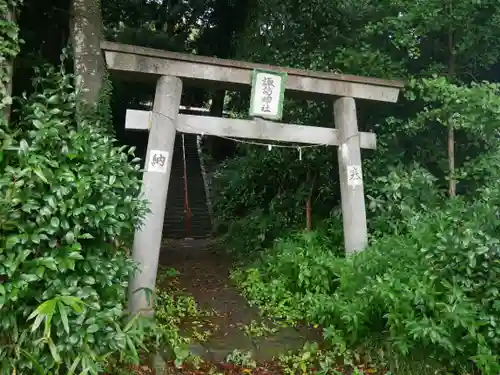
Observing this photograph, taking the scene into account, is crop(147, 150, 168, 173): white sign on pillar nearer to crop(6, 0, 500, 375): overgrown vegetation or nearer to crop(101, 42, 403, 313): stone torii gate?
crop(101, 42, 403, 313): stone torii gate

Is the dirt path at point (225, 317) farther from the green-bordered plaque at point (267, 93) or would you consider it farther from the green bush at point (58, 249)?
the green-bordered plaque at point (267, 93)

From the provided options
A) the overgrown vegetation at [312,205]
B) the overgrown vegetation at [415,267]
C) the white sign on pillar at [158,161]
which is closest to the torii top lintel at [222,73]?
the overgrown vegetation at [312,205]

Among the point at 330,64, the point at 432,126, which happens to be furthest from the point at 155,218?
the point at 432,126

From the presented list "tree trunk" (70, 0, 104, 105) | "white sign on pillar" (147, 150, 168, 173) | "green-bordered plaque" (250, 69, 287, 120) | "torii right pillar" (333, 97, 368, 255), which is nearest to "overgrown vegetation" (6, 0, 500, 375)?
"tree trunk" (70, 0, 104, 105)

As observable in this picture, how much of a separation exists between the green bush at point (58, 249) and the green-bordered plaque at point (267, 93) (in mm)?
2636

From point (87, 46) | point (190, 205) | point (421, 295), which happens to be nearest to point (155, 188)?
point (87, 46)

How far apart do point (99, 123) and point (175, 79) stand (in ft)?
4.01

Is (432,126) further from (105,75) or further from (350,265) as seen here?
(105,75)

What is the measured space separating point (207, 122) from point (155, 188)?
1.11 meters

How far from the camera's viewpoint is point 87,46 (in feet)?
18.9

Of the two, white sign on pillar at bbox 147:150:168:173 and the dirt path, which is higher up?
white sign on pillar at bbox 147:150:168:173

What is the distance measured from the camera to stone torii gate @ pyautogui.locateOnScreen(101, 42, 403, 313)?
4895 millimetres

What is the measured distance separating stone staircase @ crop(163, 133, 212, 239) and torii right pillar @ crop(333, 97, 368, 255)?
20.7ft

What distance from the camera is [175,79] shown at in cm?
523
